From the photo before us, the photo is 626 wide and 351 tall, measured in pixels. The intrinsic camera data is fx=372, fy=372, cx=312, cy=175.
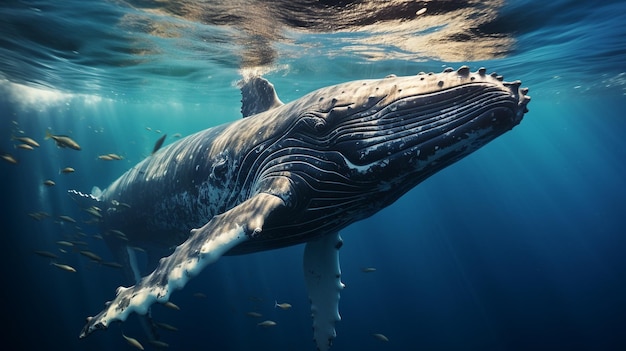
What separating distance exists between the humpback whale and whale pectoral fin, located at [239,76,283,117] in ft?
3.91

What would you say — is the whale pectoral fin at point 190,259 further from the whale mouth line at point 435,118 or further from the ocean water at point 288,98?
the ocean water at point 288,98

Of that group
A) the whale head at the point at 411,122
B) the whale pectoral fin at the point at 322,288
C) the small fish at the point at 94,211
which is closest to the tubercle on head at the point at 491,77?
the whale head at the point at 411,122

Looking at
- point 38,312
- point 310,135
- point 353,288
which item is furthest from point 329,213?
point 353,288

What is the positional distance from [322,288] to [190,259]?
312 centimetres

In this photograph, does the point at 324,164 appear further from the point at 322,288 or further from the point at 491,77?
the point at 322,288

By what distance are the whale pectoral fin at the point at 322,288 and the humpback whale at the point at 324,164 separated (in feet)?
0.05

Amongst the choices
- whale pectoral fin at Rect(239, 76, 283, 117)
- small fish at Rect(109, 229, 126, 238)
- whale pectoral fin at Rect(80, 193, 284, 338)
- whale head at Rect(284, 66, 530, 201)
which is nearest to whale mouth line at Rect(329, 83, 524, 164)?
whale head at Rect(284, 66, 530, 201)

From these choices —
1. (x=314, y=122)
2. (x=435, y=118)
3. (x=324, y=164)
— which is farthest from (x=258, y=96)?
(x=435, y=118)

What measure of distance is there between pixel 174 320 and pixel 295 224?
2294 cm

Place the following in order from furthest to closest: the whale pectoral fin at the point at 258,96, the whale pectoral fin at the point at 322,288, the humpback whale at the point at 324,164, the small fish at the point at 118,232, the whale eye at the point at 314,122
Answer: the small fish at the point at 118,232
the whale pectoral fin at the point at 258,96
the whale pectoral fin at the point at 322,288
the whale eye at the point at 314,122
the humpback whale at the point at 324,164

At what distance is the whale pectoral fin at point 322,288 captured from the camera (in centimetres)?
611

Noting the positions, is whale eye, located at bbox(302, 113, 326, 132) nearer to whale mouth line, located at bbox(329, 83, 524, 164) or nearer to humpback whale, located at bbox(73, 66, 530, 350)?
humpback whale, located at bbox(73, 66, 530, 350)

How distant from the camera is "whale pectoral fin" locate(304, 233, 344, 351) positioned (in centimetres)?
611

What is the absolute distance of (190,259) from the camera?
3619 millimetres
